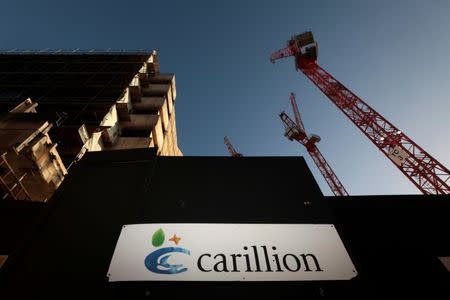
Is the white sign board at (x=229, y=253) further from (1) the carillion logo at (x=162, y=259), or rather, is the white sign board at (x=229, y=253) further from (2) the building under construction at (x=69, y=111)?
(2) the building under construction at (x=69, y=111)

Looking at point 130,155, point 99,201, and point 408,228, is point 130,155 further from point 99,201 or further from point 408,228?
point 408,228

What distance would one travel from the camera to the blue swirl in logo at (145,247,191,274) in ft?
12.4

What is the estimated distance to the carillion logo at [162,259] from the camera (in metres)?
3.79

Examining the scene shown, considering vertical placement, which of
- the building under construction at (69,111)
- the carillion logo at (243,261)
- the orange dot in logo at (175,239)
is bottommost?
the carillion logo at (243,261)

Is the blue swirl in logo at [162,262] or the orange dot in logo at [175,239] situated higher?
the orange dot in logo at [175,239]

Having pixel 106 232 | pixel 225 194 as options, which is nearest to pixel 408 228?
pixel 225 194

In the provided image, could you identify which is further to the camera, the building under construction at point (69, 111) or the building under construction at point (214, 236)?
the building under construction at point (69, 111)

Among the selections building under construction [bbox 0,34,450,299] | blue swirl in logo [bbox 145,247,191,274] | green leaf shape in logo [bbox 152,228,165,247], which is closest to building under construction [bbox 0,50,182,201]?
building under construction [bbox 0,34,450,299]

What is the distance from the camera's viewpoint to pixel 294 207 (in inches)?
196

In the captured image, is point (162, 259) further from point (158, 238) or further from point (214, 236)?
point (214, 236)

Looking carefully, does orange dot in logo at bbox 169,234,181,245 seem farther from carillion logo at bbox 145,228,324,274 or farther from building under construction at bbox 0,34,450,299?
carillion logo at bbox 145,228,324,274

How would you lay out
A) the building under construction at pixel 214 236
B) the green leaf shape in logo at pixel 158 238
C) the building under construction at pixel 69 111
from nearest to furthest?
the building under construction at pixel 214 236 < the green leaf shape in logo at pixel 158 238 < the building under construction at pixel 69 111

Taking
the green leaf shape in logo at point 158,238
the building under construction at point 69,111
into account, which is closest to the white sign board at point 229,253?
the green leaf shape in logo at point 158,238

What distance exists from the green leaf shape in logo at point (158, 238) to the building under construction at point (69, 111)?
2.92 metres
